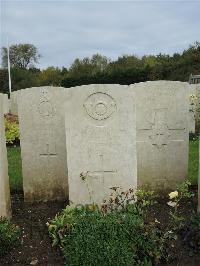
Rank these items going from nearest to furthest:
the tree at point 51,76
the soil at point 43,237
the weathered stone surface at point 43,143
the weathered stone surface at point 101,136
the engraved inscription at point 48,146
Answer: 1. the soil at point 43,237
2. the weathered stone surface at point 101,136
3. the weathered stone surface at point 43,143
4. the engraved inscription at point 48,146
5. the tree at point 51,76

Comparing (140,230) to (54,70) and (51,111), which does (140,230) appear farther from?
(54,70)

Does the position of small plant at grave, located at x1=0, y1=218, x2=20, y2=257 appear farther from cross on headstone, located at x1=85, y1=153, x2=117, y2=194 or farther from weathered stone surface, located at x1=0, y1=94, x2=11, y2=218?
cross on headstone, located at x1=85, y1=153, x2=117, y2=194

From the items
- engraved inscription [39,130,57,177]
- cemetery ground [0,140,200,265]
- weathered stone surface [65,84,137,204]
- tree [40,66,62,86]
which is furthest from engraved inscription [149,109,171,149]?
tree [40,66,62,86]

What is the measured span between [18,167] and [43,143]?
7.99 feet

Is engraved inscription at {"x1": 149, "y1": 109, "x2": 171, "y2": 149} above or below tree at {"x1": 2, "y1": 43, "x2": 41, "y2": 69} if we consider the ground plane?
below

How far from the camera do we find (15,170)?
28.4 ft

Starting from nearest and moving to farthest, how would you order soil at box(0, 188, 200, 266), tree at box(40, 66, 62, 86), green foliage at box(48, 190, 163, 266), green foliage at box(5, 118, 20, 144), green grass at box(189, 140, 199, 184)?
1. green foliage at box(48, 190, 163, 266)
2. soil at box(0, 188, 200, 266)
3. green grass at box(189, 140, 199, 184)
4. green foliage at box(5, 118, 20, 144)
5. tree at box(40, 66, 62, 86)

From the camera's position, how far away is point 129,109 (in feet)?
17.4

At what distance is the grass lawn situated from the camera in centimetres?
742

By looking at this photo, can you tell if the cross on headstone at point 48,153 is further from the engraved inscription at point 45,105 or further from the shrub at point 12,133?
the shrub at point 12,133

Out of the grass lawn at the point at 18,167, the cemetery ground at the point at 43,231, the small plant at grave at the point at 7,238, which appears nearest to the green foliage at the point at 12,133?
the grass lawn at the point at 18,167

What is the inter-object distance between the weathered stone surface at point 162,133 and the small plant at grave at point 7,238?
8.07 feet

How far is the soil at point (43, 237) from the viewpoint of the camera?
177 inches

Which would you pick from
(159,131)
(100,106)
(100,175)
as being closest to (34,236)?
(100,175)
